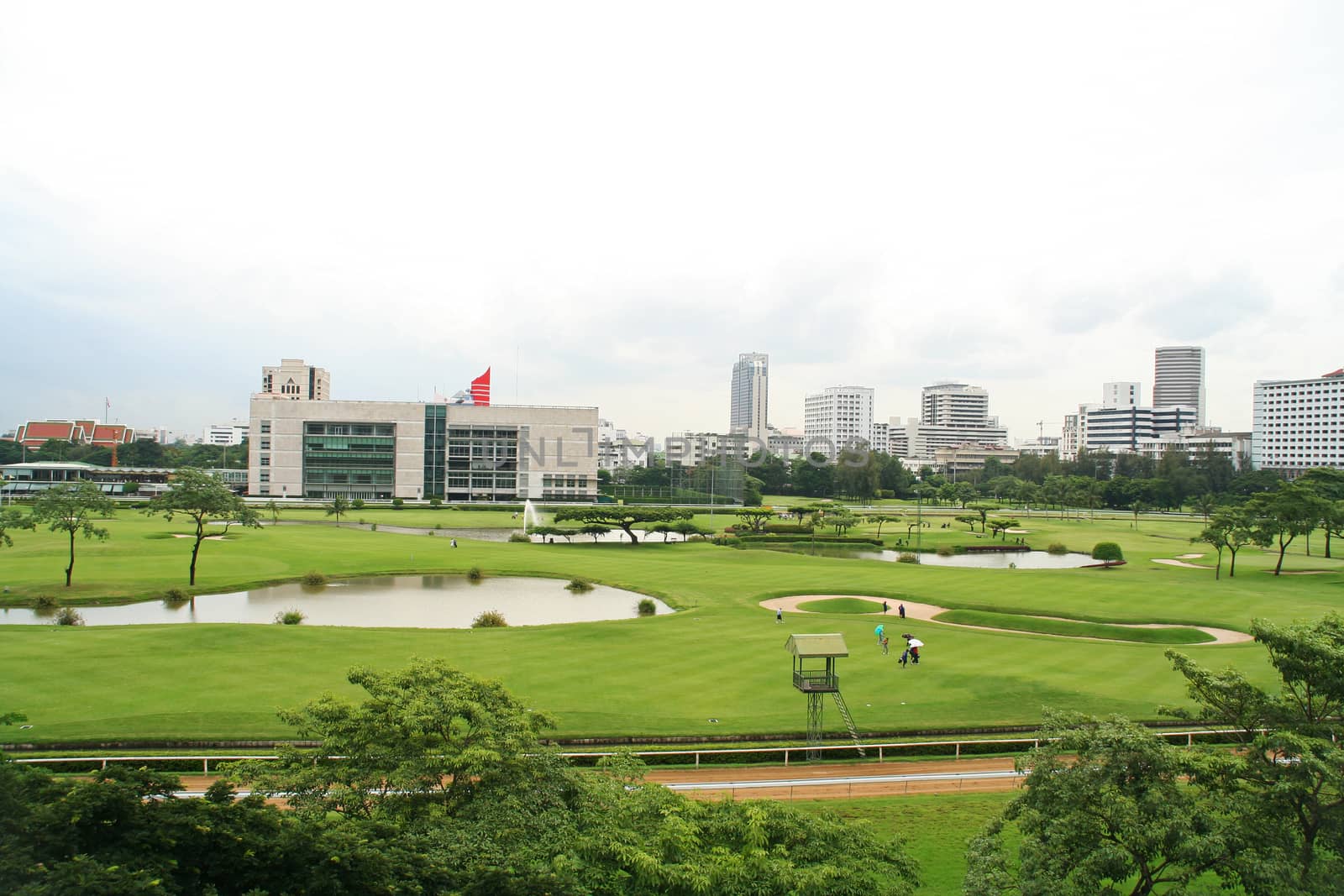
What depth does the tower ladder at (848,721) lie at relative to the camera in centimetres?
1906

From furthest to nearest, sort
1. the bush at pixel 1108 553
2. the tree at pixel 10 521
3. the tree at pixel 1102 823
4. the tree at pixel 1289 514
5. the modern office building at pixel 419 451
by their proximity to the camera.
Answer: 1. the modern office building at pixel 419 451
2. the bush at pixel 1108 553
3. the tree at pixel 1289 514
4. the tree at pixel 10 521
5. the tree at pixel 1102 823

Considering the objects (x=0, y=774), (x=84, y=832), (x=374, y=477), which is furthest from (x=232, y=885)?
(x=374, y=477)

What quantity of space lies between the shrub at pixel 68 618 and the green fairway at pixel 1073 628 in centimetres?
3692

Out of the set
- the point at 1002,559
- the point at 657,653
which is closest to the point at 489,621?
the point at 657,653

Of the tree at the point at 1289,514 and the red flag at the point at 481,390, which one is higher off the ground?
the red flag at the point at 481,390

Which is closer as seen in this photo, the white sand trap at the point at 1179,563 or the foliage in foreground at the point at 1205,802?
the foliage in foreground at the point at 1205,802

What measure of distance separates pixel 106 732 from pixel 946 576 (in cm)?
4169

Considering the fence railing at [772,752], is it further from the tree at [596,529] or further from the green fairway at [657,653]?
the tree at [596,529]

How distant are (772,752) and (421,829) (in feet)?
32.7

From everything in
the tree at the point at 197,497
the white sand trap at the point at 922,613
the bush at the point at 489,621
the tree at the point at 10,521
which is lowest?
the white sand trap at the point at 922,613

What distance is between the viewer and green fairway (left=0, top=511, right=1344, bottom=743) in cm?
2038

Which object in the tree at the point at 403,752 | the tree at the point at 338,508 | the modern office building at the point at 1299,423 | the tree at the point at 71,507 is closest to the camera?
the tree at the point at 403,752

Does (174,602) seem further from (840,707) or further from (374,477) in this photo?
(374,477)

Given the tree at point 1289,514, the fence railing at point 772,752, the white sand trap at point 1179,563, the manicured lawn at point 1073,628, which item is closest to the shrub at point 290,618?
the fence railing at point 772,752
